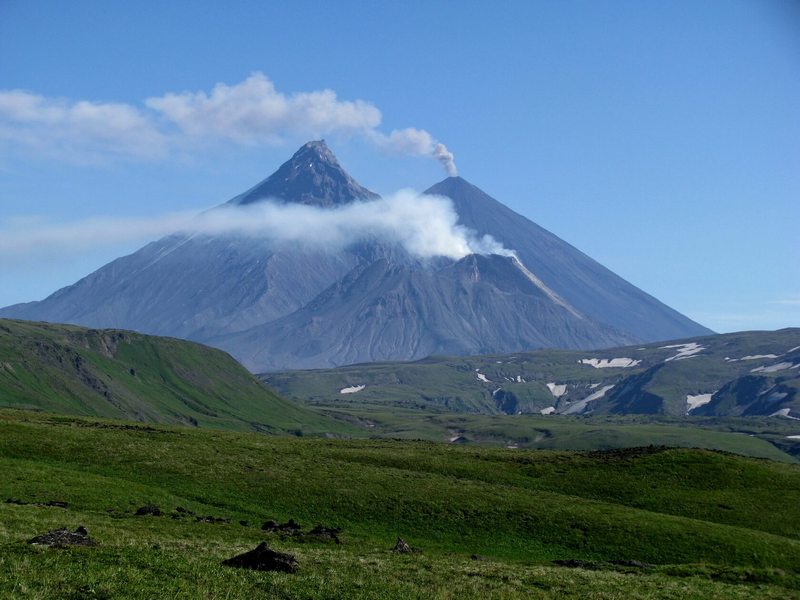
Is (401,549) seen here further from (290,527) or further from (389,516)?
(389,516)

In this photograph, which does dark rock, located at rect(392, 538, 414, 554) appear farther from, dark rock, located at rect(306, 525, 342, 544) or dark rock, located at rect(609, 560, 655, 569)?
dark rock, located at rect(609, 560, 655, 569)

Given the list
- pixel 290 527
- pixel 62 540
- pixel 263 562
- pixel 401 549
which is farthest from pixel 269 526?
pixel 62 540

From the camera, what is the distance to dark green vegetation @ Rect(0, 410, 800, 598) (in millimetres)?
29156

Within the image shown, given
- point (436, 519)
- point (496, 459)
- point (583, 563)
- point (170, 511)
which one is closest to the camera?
point (583, 563)

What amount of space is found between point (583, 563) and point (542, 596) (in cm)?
1649

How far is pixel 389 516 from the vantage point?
193ft

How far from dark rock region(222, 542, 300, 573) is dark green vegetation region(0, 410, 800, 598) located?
0.83 meters

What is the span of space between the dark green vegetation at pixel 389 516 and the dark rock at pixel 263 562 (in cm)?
83

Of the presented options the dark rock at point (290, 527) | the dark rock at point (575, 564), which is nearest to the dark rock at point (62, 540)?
the dark rock at point (290, 527)

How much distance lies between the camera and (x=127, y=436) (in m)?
78.1

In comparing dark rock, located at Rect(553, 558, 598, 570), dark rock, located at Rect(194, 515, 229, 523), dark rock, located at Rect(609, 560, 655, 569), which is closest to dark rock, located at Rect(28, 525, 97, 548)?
dark rock, located at Rect(194, 515, 229, 523)

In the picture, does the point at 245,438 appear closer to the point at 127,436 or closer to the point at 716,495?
the point at 127,436

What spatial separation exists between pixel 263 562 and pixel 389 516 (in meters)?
28.6

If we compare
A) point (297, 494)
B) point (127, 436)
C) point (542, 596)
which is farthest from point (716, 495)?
point (127, 436)
